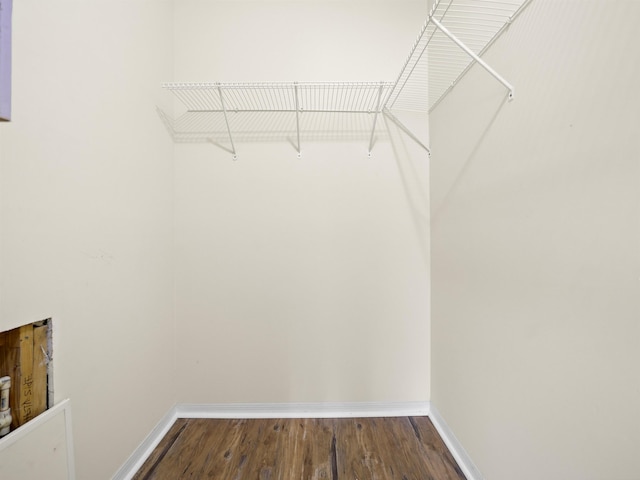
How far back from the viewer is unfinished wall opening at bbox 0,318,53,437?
0.76m

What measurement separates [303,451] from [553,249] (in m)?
1.46

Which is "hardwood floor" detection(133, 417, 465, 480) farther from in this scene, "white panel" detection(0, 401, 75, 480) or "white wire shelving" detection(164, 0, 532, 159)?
"white wire shelving" detection(164, 0, 532, 159)

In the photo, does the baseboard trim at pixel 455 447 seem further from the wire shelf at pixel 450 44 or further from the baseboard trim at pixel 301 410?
the wire shelf at pixel 450 44

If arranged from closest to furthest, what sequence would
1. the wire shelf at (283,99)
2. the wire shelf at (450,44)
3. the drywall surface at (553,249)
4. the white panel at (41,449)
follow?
the drywall surface at (553,249) < the white panel at (41,449) < the wire shelf at (450,44) < the wire shelf at (283,99)

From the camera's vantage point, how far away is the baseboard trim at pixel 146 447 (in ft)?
3.84

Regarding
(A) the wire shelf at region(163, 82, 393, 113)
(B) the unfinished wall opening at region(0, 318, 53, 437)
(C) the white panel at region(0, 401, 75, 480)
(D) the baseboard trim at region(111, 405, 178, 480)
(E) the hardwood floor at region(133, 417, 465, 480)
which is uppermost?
(A) the wire shelf at region(163, 82, 393, 113)

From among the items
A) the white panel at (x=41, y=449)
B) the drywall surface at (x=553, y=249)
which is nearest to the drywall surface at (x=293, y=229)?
the drywall surface at (x=553, y=249)

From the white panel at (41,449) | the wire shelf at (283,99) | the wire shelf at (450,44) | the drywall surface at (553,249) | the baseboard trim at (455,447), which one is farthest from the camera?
the wire shelf at (283,99)

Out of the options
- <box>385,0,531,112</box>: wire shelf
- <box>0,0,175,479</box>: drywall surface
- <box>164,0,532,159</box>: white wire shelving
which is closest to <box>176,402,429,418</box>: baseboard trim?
<box>0,0,175,479</box>: drywall surface

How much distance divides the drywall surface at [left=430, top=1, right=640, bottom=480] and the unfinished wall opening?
163cm

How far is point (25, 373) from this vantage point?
79 centimetres

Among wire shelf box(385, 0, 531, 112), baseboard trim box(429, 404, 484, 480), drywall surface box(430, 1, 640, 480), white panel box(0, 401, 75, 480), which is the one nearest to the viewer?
drywall surface box(430, 1, 640, 480)

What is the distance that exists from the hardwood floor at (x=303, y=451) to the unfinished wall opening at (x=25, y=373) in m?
0.72

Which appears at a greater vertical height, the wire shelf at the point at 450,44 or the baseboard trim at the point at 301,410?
the wire shelf at the point at 450,44
